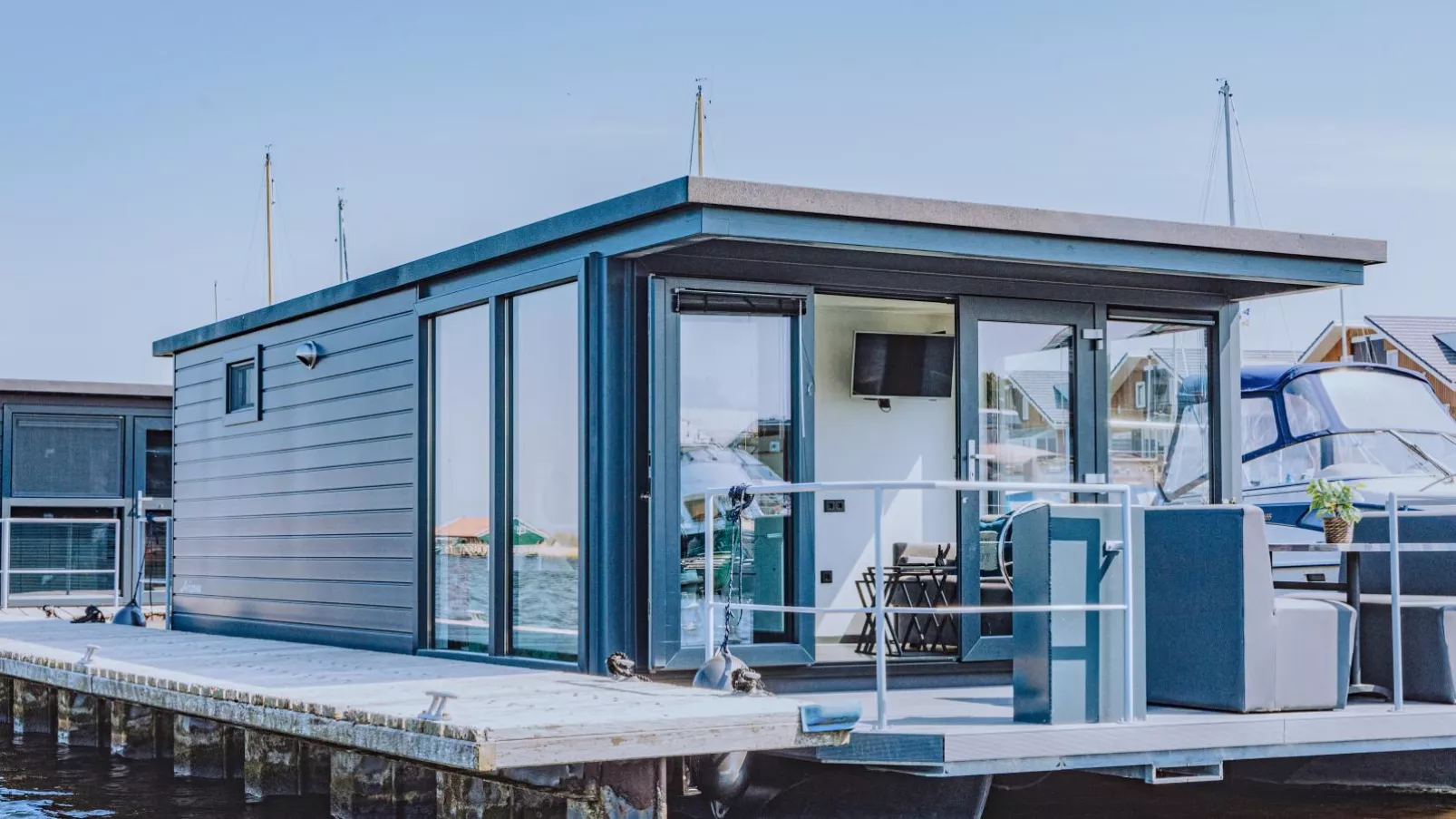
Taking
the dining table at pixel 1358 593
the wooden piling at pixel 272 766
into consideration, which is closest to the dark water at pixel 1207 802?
the dining table at pixel 1358 593

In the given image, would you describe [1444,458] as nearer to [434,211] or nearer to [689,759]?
[689,759]

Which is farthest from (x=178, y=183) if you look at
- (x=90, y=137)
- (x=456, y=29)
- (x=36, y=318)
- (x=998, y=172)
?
(x=998, y=172)

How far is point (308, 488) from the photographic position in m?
9.98

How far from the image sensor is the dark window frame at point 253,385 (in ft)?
34.9

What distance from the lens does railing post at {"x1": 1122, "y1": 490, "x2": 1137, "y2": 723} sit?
5.46 meters

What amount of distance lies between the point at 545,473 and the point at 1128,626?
3093 millimetres

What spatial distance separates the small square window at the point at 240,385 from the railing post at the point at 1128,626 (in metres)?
7.11

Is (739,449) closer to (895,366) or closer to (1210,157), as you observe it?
(895,366)

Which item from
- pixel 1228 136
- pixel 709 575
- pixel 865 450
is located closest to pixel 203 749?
pixel 709 575

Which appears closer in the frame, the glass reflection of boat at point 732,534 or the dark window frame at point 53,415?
the glass reflection of boat at point 732,534

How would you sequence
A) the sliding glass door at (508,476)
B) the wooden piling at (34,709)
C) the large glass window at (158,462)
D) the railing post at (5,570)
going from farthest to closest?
the large glass window at (158,462) → the railing post at (5,570) → the wooden piling at (34,709) → the sliding glass door at (508,476)

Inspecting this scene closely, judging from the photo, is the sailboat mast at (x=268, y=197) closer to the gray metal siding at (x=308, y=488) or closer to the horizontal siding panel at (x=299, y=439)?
the gray metal siding at (x=308, y=488)

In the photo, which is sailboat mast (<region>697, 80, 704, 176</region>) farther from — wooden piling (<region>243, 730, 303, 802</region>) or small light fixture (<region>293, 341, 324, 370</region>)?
wooden piling (<region>243, 730, 303, 802</region>)

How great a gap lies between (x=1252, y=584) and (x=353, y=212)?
2982cm
